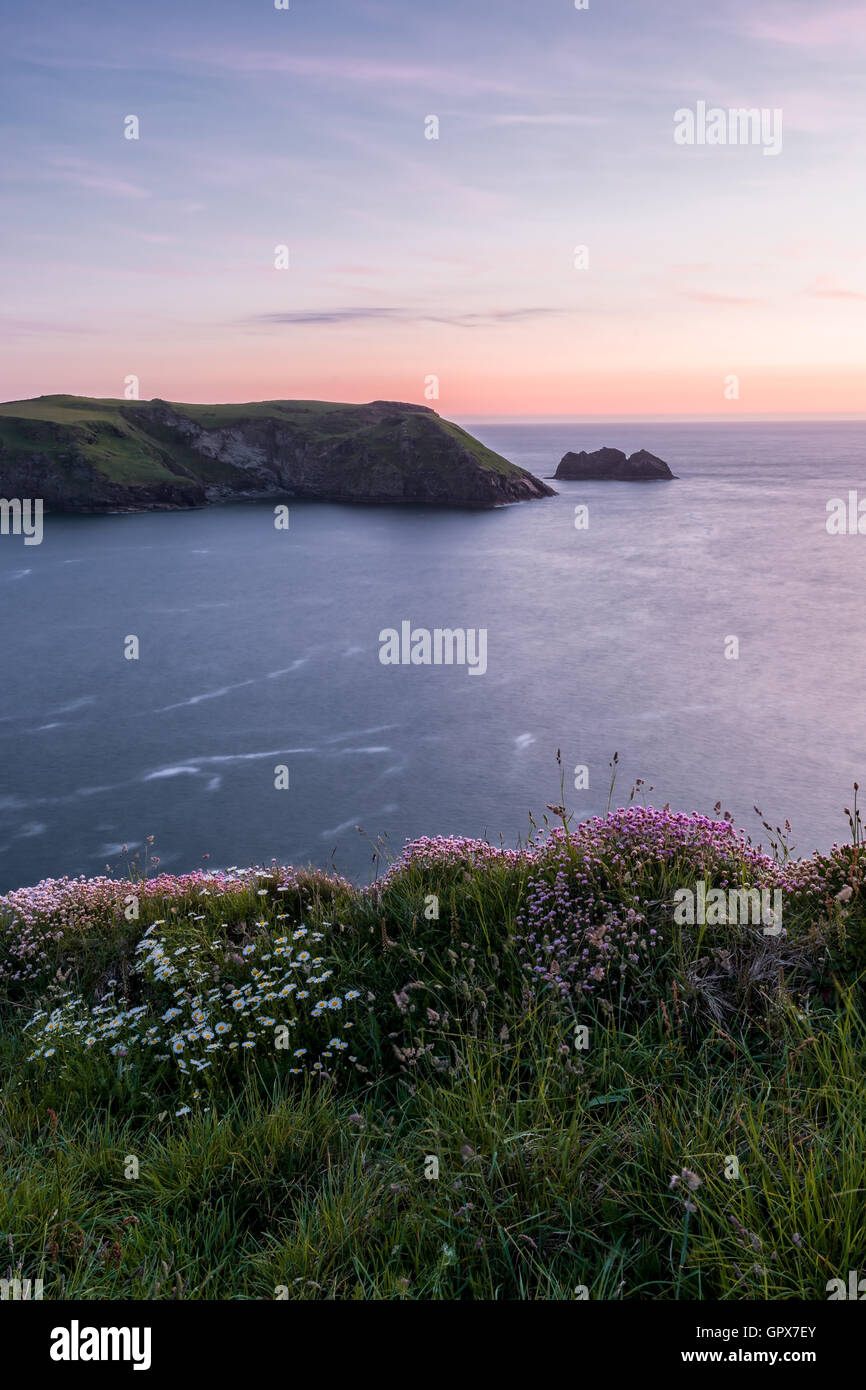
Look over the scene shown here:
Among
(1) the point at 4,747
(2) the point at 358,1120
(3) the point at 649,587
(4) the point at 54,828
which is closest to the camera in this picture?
(2) the point at 358,1120

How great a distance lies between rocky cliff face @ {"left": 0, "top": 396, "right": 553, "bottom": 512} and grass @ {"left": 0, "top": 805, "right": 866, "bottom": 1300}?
152709mm

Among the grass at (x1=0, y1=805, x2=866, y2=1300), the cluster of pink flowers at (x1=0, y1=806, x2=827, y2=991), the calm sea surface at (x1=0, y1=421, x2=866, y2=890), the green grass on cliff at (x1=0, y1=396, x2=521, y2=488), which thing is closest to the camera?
the grass at (x1=0, y1=805, x2=866, y2=1300)

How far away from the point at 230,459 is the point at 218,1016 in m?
175

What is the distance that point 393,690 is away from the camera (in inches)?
2431

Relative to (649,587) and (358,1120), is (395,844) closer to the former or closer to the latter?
(358,1120)

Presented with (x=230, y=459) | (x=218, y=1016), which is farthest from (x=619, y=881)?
(x=230, y=459)

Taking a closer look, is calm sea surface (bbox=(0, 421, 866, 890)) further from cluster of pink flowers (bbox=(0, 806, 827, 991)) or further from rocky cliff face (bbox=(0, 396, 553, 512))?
rocky cliff face (bbox=(0, 396, 553, 512))

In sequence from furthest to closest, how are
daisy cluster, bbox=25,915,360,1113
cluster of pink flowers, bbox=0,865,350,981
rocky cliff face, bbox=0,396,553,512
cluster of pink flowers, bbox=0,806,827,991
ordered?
rocky cliff face, bbox=0,396,553,512
cluster of pink flowers, bbox=0,865,350,981
cluster of pink flowers, bbox=0,806,827,991
daisy cluster, bbox=25,915,360,1113

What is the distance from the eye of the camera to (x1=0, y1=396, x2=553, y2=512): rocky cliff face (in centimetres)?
14850

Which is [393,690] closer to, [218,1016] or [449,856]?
[449,856]

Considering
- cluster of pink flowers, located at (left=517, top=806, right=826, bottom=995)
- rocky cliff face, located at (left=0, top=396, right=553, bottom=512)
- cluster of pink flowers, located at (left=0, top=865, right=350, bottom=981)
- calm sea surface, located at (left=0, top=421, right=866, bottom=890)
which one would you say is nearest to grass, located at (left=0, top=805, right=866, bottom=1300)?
cluster of pink flowers, located at (left=517, top=806, right=826, bottom=995)
